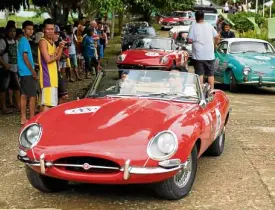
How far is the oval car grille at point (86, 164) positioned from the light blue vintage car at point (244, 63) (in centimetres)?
914

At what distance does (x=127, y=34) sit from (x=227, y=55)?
35.1 feet

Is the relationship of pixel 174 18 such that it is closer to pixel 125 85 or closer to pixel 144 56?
pixel 144 56

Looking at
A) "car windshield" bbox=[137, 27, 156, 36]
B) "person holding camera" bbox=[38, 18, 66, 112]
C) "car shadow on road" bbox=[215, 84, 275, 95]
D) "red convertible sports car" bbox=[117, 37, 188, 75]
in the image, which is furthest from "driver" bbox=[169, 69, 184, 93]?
"car windshield" bbox=[137, 27, 156, 36]

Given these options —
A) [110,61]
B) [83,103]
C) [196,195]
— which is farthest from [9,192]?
[110,61]

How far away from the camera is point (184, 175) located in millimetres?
5164

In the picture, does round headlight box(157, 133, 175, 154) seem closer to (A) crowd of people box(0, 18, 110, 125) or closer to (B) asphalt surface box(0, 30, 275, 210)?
(B) asphalt surface box(0, 30, 275, 210)

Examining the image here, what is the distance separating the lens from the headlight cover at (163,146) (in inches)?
183

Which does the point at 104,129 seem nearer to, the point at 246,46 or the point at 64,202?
the point at 64,202

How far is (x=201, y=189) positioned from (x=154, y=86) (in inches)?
54.9

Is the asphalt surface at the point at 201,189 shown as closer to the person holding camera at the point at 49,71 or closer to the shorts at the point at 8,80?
the person holding camera at the point at 49,71

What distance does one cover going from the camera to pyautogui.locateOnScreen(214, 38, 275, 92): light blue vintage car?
13.2m

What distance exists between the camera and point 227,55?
14.1 m

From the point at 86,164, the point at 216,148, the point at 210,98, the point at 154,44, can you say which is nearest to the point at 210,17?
the point at 154,44

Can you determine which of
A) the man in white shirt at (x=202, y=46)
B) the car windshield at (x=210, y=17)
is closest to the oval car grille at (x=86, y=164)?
the man in white shirt at (x=202, y=46)
